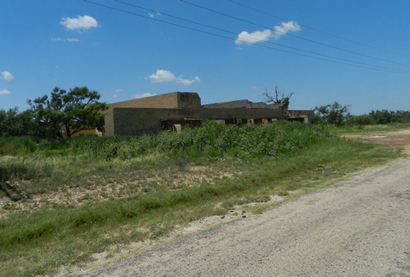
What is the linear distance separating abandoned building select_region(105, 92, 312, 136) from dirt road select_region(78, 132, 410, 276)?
30550 mm

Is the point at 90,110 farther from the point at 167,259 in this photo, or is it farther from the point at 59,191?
the point at 167,259

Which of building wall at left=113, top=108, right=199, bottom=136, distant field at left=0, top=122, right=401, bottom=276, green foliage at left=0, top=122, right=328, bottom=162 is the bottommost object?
distant field at left=0, top=122, right=401, bottom=276

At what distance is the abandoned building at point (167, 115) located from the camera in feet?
121

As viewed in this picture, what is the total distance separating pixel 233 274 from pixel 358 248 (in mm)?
1859

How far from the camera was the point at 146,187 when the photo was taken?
10617mm

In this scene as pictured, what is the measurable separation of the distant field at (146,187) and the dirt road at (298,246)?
0.93 m

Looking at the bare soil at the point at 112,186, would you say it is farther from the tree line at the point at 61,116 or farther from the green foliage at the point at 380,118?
the green foliage at the point at 380,118

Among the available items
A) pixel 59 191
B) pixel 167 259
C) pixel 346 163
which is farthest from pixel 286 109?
pixel 167 259

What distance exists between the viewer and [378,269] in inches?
173

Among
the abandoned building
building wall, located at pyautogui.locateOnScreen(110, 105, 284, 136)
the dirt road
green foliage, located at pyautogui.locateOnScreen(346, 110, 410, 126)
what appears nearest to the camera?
the dirt road

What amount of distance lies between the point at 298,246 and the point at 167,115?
3518 cm

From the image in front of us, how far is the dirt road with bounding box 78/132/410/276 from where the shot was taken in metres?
4.52

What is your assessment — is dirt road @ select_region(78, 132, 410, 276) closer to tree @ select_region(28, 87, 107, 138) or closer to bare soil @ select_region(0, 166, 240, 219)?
bare soil @ select_region(0, 166, 240, 219)

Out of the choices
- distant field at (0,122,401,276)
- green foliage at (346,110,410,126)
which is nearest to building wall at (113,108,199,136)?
distant field at (0,122,401,276)
